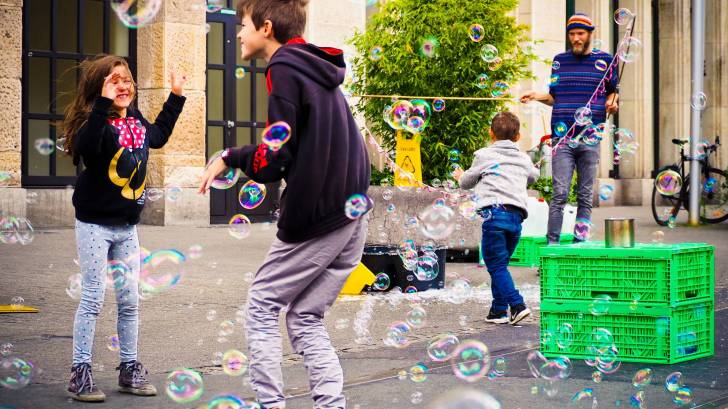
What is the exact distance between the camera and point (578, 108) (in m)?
8.60

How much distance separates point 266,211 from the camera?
16375 millimetres

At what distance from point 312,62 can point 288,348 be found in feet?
8.19

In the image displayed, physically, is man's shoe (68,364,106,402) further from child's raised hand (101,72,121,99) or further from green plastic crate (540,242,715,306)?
green plastic crate (540,242,715,306)

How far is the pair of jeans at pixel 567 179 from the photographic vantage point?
849 cm

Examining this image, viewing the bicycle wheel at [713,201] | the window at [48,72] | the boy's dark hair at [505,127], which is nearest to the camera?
the boy's dark hair at [505,127]

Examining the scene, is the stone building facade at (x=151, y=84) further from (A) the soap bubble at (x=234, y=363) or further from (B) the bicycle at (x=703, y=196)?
(A) the soap bubble at (x=234, y=363)

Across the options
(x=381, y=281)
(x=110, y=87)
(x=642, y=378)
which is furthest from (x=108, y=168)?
(x=381, y=281)

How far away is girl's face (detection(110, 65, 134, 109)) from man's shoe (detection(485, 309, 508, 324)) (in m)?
2.97

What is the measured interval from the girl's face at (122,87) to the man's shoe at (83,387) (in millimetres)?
1113

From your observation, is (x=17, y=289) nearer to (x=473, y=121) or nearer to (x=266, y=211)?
(x=473, y=121)

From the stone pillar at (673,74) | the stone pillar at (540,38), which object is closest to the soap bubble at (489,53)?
the stone pillar at (540,38)

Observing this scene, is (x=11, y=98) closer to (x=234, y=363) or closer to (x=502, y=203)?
(x=502, y=203)

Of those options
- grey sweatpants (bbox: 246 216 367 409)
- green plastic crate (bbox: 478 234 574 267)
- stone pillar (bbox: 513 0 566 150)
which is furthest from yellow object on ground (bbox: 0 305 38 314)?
stone pillar (bbox: 513 0 566 150)

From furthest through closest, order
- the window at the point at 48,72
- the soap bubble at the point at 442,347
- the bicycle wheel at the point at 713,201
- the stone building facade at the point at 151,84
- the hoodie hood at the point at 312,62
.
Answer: the bicycle wheel at the point at 713,201, the window at the point at 48,72, the stone building facade at the point at 151,84, the soap bubble at the point at 442,347, the hoodie hood at the point at 312,62
